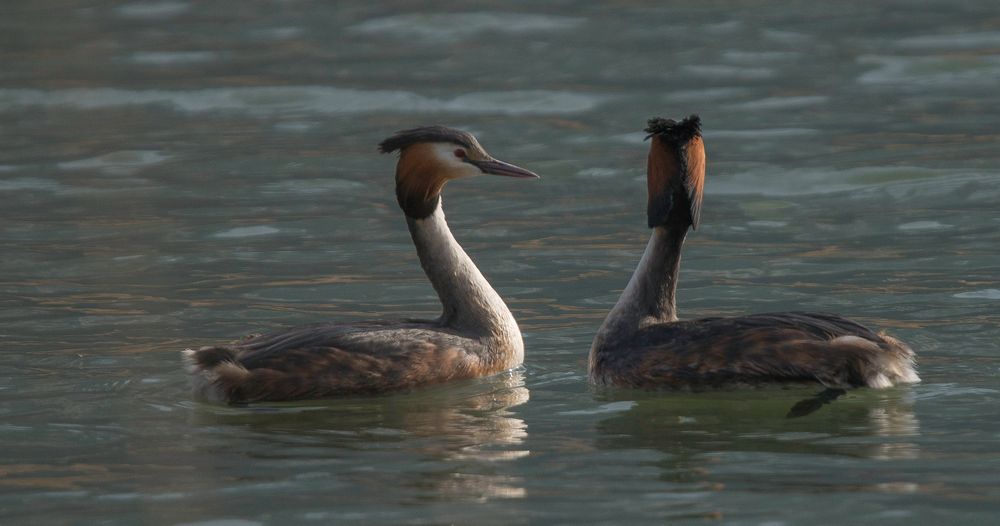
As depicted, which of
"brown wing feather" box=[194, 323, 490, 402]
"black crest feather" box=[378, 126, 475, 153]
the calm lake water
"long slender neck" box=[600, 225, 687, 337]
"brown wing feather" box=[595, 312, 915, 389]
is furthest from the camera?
"black crest feather" box=[378, 126, 475, 153]

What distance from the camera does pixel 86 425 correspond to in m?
7.93

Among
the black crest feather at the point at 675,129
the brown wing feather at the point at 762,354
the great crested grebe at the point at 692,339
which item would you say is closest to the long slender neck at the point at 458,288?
the great crested grebe at the point at 692,339

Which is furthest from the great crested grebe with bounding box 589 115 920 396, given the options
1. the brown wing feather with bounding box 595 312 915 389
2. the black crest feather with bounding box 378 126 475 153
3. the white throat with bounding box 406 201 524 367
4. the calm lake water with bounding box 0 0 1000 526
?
the black crest feather with bounding box 378 126 475 153

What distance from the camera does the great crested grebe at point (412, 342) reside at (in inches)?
327

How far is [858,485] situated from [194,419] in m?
2.93

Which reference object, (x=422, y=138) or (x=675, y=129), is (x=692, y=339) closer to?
(x=675, y=129)

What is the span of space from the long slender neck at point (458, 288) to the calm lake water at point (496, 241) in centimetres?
25

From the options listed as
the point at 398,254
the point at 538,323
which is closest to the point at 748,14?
the point at 398,254

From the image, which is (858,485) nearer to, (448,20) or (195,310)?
(195,310)

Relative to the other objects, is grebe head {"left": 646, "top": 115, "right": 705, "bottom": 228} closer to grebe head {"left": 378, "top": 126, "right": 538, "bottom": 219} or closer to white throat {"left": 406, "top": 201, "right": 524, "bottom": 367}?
grebe head {"left": 378, "top": 126, "right": 538, "bottom": 219}

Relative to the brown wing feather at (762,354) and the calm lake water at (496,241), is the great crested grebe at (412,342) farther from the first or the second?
the brown wing feather at (762,354)

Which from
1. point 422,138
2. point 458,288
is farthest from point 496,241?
point 422,138

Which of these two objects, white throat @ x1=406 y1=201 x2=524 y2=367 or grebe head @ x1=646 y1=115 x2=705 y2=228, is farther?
white throat @ x1=406 y1=201 x2=524 y2=367

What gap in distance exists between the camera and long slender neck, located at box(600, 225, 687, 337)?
8.77 meters
